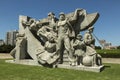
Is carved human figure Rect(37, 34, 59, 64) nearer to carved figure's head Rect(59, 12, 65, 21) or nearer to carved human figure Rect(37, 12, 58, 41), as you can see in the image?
carved human figure Rect(37, 12, 58, 41)

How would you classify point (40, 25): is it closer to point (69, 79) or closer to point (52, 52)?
point (52, 52)

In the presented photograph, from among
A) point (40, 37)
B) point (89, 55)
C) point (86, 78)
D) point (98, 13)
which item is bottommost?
point (86, 78)

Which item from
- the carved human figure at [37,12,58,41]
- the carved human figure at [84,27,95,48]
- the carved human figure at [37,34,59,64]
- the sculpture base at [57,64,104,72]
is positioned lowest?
the sculpture base at [57,64,104,72]

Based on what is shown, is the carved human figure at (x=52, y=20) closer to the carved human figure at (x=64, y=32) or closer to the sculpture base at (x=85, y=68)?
the carved human figure at (x=64, y=32)

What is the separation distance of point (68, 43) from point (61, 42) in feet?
1.34

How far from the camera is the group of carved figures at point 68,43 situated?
11234 millimetres

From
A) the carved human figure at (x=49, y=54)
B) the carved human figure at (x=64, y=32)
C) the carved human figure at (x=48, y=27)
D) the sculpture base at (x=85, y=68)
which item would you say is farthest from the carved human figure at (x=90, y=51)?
the carved human figure at (x=48, y=27)

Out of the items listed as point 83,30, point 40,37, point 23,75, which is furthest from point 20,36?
point 23,75

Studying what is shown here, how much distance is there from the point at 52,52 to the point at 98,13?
3.11 meters

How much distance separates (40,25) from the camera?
43.1 ft

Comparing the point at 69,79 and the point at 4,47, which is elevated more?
the point at 4,47

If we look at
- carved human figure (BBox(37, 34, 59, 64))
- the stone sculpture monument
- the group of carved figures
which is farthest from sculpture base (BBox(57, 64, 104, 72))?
carved human figure (BBox(37, 34, 59, 64))

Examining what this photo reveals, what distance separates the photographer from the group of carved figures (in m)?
11.2

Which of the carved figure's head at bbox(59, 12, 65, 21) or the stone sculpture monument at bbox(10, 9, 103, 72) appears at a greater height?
the carved figure's head at bbox(59, 12, 65, 21)
